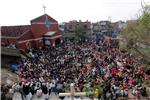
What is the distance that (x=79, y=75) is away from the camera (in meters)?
27.6

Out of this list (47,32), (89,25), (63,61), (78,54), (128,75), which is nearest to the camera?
(128,75)

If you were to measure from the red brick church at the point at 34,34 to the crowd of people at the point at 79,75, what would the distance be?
5.41m

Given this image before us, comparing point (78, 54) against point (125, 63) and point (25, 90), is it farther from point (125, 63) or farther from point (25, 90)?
point (25, 90)

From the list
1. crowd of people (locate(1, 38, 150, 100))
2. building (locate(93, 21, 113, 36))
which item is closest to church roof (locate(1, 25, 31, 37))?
crowd of people (locate(1, 38, 150, 100))

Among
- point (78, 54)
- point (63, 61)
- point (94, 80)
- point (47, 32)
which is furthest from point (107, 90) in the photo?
point (47, 32)

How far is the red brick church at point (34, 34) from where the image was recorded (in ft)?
A: 144

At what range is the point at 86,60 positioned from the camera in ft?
121

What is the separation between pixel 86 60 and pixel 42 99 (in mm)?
15879

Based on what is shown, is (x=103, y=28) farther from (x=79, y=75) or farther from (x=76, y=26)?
(x=79, y=75)

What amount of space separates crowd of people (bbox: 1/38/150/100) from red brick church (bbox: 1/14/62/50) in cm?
541

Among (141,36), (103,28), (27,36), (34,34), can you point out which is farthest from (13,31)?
(103,28)

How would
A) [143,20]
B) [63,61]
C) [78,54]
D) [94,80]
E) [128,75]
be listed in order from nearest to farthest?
[94,80] → [128,75] → [143,20] → [63,61] → [78,54]

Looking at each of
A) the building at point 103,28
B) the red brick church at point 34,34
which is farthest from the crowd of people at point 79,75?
the building at point 103,28

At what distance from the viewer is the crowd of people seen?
72.0 feet
